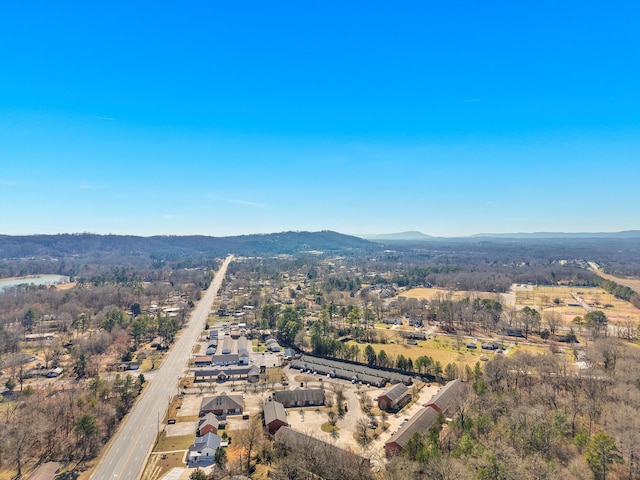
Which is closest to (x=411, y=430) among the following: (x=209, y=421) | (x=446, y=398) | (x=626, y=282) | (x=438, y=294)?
(x=446, y=398)

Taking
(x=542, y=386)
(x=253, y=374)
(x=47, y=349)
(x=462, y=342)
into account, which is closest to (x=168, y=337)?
(x=47, y=349)

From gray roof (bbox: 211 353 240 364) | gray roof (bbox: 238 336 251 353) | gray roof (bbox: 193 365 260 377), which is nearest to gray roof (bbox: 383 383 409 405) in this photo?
gray roof (bbox: 193 365 260 377)

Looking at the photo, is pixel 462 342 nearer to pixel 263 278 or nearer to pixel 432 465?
pixel 432 465

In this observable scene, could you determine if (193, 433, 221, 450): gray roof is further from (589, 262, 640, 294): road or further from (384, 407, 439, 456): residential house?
(589, 262, 640, 294): road

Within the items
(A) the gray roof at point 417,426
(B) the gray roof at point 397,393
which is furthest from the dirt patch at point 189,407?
(A) the gray roof at point 417,426

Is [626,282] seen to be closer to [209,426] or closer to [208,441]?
[209,426]

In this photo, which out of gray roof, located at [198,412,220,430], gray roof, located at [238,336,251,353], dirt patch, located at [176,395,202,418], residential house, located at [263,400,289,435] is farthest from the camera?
gray roof, located at [238,336,251,353]
